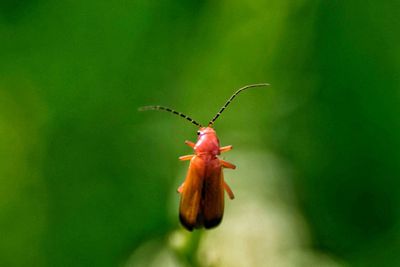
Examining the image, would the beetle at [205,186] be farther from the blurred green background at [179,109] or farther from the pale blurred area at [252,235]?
the blurred green background at [179,109]

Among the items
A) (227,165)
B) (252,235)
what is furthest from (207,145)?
(252,235)

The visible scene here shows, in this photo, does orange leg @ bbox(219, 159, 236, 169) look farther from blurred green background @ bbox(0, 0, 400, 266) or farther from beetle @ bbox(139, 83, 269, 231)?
blurred green background @ bbox(0, 0, 400, 266)

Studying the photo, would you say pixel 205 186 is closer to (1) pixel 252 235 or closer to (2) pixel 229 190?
(2) pixel 229 190

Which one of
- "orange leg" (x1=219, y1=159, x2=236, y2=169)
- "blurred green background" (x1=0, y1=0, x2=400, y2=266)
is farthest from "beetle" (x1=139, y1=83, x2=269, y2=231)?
"blurred green background" (x1=0, y1=0, x2=400, y2=266)

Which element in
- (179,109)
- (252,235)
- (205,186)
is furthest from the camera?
(179,109)

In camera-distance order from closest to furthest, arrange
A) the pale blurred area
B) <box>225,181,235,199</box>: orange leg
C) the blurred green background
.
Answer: the pale blurred area, <box>225,181,235,199</box>: orange leg, the blurred green background
